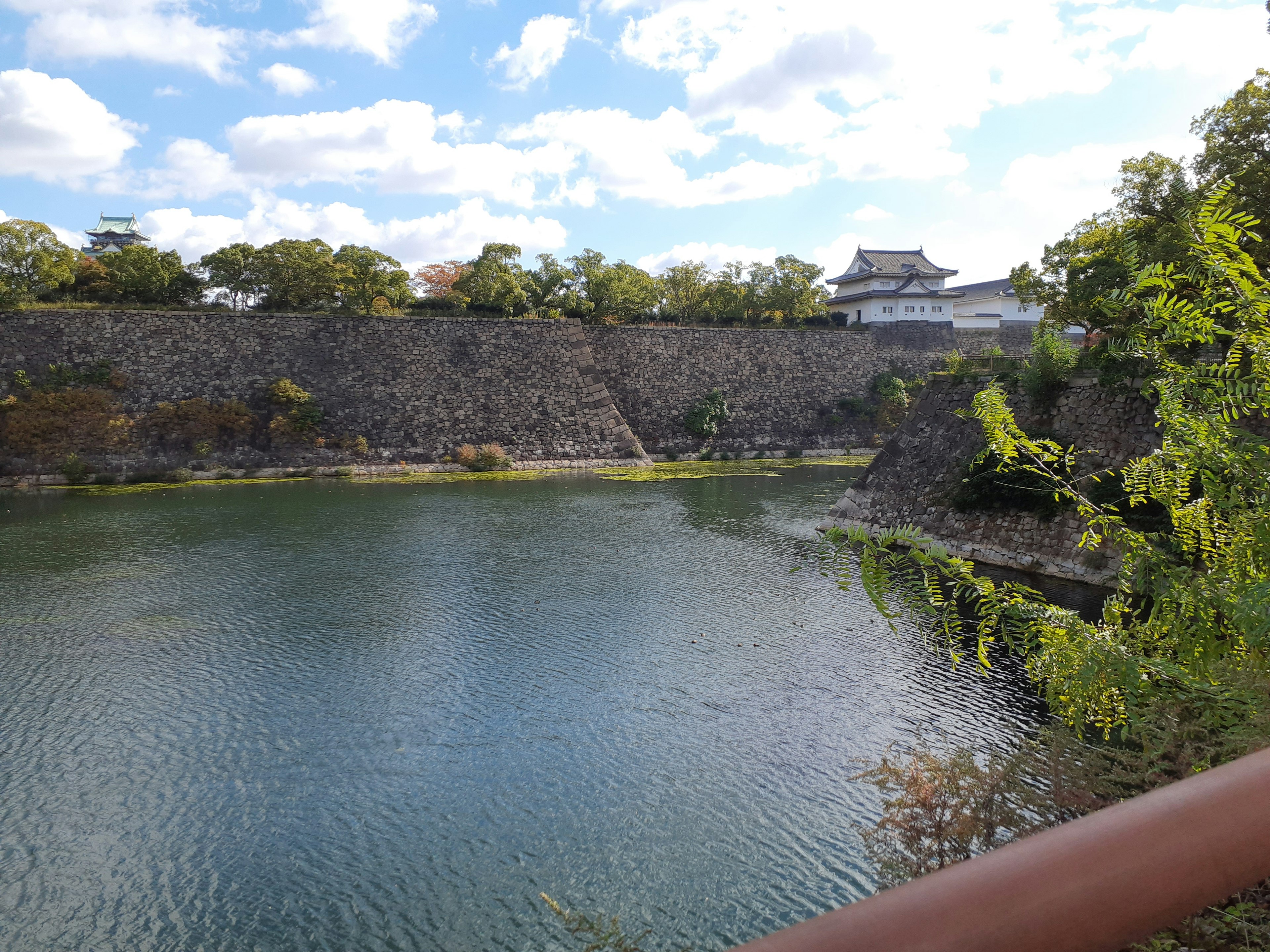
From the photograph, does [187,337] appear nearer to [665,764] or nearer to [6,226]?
[6,226]

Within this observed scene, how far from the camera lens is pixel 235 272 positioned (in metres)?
31.9

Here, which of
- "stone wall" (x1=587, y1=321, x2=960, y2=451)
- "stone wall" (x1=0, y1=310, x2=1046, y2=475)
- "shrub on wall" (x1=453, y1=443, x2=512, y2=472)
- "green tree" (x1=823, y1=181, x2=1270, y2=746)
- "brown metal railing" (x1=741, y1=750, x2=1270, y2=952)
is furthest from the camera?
"stone wall" (x1=587, y1=321, x2=960, y2=451)

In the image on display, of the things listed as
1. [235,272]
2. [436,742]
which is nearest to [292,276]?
[235,272]

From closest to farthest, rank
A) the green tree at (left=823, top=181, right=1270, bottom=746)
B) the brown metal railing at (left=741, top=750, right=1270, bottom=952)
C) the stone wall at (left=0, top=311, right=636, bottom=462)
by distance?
the brown metal railing at (left=741, top=750, right=1270, bottom=952) → the green tree at (left=823, top=181, right=1270, bottom=746) → the stone wall at (left=0, top=311, right=636, bottom=462)

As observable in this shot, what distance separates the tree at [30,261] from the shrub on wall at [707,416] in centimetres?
2379

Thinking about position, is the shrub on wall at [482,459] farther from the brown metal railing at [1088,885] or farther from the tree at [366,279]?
the brown metal railing at [1088,885]

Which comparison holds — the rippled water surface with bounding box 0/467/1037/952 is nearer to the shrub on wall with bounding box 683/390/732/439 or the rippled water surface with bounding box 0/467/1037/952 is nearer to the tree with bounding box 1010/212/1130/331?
the tree with bounding box 1010/212/1130/331

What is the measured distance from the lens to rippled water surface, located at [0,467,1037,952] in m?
5.25

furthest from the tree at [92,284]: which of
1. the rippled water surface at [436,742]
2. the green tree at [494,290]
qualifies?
the rippled water surface at [436,742]

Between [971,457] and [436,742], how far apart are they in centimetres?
1102

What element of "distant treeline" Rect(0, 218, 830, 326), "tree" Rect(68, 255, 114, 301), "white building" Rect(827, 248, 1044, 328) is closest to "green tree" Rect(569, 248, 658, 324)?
"distant treeline" Rect(0, 218, 830, 326)

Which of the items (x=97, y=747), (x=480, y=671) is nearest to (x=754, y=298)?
(x=480, y=671)

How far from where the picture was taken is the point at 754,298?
42.2 meters

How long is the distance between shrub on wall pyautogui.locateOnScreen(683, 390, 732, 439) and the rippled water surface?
2053 cm
